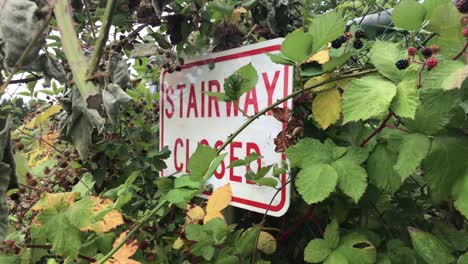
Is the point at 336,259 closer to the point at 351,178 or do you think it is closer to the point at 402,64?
the point at 351,178

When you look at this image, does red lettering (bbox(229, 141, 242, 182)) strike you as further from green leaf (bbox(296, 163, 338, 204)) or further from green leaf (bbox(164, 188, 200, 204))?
green leaf (bbox(296, 163, 338, 204))

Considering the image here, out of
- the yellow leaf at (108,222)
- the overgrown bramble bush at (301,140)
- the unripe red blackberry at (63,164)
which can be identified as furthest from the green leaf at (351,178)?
the unripe red blackberry at (63,164)

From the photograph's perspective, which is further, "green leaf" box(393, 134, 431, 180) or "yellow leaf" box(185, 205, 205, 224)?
"yellow leaf" box(185, 205, 205, 224)

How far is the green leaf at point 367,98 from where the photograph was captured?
57 cm

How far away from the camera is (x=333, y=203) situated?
793mm

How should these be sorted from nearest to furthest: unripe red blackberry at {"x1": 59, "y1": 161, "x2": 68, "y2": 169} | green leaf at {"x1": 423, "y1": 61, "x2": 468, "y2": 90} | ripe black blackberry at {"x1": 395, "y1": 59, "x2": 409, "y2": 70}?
green leaf at {"x1": 423, "y1": 61, "x2": 468, "y2": 90}
ripe black blackberry at {"x1": 395, "y1": 59, "x2": 409, "y2": 70}
unripe red blackberry at {"x1": 59, "y1": 161, "x2": 68, "y2": 169}

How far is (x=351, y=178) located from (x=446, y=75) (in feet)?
0.61

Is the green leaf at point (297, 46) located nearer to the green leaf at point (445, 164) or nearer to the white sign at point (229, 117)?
the white sign at point (229, 117)

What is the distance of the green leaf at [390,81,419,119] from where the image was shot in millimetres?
558

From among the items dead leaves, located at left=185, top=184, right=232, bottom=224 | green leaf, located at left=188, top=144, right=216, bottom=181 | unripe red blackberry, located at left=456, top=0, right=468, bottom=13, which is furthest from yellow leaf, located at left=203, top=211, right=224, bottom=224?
unripe red blackberry, located at left=456, top=0, right=468, bottom=13

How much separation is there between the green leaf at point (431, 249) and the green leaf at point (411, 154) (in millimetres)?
130

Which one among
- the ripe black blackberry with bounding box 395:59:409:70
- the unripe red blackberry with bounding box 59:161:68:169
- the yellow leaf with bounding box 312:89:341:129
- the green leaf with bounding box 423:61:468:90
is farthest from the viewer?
the unripe red blackberry with bounding box 59:161:68:169

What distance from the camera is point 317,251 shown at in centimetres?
69

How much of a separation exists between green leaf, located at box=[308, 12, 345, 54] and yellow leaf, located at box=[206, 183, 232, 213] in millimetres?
351
